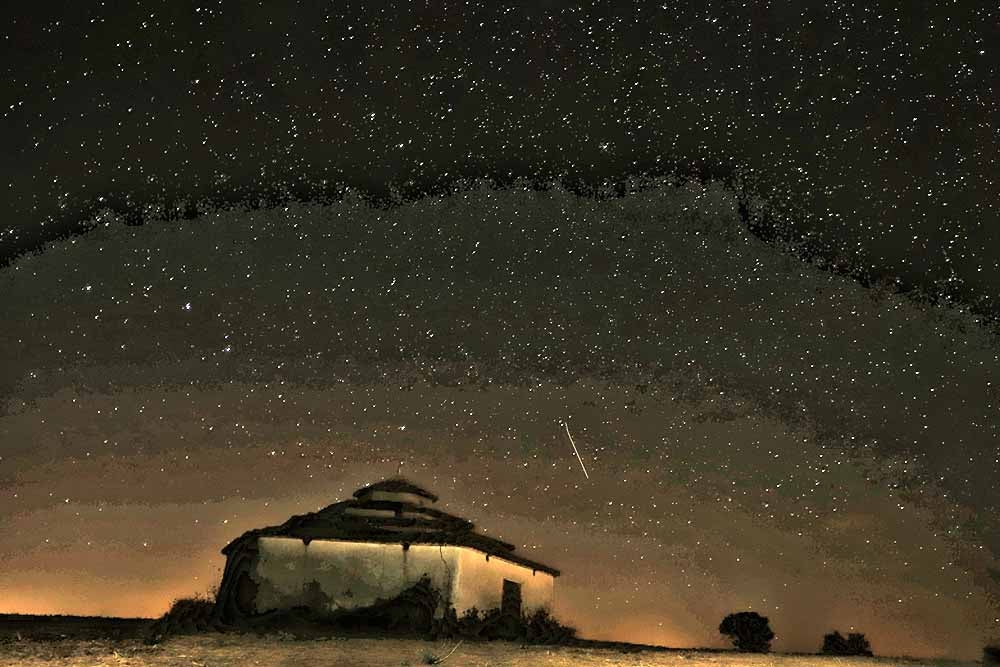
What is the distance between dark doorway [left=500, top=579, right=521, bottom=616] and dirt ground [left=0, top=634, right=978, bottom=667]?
12676 mm

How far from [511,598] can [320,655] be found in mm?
17271

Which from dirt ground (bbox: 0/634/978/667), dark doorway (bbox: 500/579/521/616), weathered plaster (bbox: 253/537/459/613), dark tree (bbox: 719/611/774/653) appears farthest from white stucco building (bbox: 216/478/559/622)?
dark tree (bbox: 719/611/774/653)

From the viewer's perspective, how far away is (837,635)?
89.8ft

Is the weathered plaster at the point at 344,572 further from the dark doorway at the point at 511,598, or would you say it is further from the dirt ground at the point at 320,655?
the dirt ground at the point at 320,655

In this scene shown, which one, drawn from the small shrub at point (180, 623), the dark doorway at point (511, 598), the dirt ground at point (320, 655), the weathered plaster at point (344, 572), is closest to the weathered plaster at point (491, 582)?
the dark doorway at point (511, 598)

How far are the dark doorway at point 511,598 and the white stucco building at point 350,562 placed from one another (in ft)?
3.99

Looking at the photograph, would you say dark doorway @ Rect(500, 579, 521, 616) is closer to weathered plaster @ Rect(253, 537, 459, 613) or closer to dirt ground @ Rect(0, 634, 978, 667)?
weathered plaster @ Rect(253, 537, 459, 613)

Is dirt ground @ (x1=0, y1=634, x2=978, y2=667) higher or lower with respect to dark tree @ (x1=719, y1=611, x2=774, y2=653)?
higher

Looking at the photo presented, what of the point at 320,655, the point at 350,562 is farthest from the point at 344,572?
the point at 320,655

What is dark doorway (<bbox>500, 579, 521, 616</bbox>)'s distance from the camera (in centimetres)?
2800

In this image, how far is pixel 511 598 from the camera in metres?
28.6

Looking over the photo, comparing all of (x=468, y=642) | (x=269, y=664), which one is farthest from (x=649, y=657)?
(x=269, y=664)

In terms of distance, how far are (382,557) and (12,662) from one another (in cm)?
1514

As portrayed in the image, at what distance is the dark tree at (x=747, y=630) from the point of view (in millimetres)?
32094
